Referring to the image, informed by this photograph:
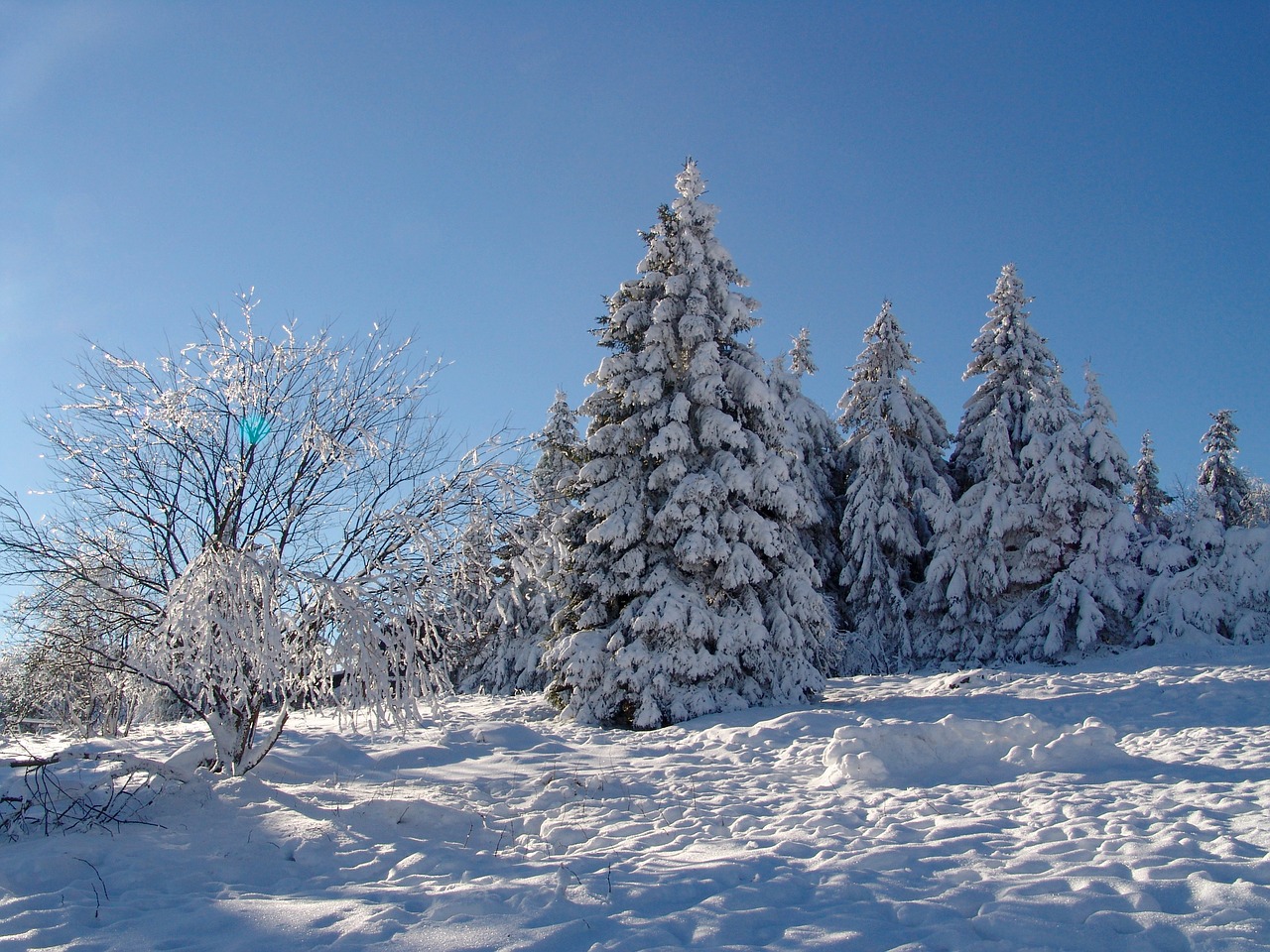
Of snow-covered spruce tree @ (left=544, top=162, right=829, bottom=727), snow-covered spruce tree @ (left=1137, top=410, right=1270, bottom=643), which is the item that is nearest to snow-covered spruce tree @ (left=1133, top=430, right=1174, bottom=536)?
snow-covered spruce tree @ (left=1137, top=410, right=1270, bottom=643)

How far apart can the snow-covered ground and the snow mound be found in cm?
4

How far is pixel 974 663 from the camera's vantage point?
22.1m

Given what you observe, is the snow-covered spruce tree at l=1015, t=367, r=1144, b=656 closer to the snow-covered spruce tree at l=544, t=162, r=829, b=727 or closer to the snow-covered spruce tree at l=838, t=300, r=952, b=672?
the snow-covered spruce tree at l=838, t=300, r=952, b=672

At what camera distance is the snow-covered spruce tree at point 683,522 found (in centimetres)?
1384

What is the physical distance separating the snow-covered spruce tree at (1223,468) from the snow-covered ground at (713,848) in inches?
1028

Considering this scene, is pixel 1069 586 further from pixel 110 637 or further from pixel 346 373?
pixel 110 637

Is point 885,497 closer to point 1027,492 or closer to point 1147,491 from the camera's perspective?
point 1027,492

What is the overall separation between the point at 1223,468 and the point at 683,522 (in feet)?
98.7

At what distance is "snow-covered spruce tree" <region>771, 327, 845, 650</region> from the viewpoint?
2475 cm

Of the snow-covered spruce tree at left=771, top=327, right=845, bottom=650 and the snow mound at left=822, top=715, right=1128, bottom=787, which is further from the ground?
the snow-covered spruce tree at left=771, top=327, right=845, bottom=650

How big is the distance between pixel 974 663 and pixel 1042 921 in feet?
65.6

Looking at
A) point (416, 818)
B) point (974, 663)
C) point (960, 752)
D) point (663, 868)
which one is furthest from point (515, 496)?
point (974, 663)

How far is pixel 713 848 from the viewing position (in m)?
5.96

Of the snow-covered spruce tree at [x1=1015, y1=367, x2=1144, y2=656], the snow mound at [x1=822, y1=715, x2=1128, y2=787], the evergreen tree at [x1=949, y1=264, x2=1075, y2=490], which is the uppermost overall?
the evergreen tree at [x1=949, y1=264, x2=1075, y2=490]
